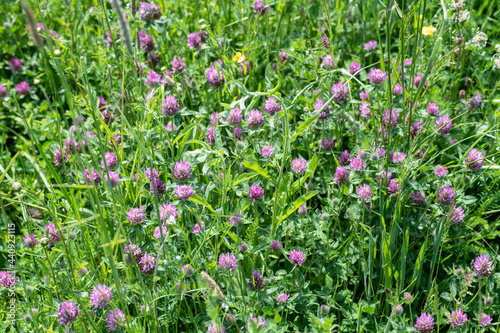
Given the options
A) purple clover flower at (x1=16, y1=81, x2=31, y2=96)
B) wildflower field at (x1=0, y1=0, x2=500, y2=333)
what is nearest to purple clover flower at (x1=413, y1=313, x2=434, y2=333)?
wildflower field at (x1=0, y1=0, x2=500, y2=333)

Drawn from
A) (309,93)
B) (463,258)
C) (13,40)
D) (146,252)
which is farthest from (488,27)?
(13,40)

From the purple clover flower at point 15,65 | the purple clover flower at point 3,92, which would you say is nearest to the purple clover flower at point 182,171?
the purple clover flower at point 3,92

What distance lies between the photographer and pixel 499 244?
2.16 m

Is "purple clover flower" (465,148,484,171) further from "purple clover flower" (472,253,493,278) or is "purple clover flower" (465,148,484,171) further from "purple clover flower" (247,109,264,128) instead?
"purple clover flower" (247,109,264,128)

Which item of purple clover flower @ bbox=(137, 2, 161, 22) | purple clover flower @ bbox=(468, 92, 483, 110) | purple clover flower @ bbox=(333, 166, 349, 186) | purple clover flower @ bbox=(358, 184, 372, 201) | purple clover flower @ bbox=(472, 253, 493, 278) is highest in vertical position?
purple clover flower @ bbox=(137, 2, 161, 22)

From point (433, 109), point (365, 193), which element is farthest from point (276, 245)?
point (433, 109)

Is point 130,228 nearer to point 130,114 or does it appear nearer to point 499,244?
point 130,114

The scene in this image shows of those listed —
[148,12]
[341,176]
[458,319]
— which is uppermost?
[148,12]

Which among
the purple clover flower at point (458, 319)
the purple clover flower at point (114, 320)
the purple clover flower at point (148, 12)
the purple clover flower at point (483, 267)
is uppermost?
the purple clover flower at point (148, 12)

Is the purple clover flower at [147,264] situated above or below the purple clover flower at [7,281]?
above

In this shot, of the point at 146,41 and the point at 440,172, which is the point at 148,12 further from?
the point at 440,172

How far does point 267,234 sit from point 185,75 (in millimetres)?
1266

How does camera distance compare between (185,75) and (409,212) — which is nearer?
(409,212)

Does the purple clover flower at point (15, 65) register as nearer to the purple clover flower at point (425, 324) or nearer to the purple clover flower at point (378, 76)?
the purple clover flower at point (378, 76)
